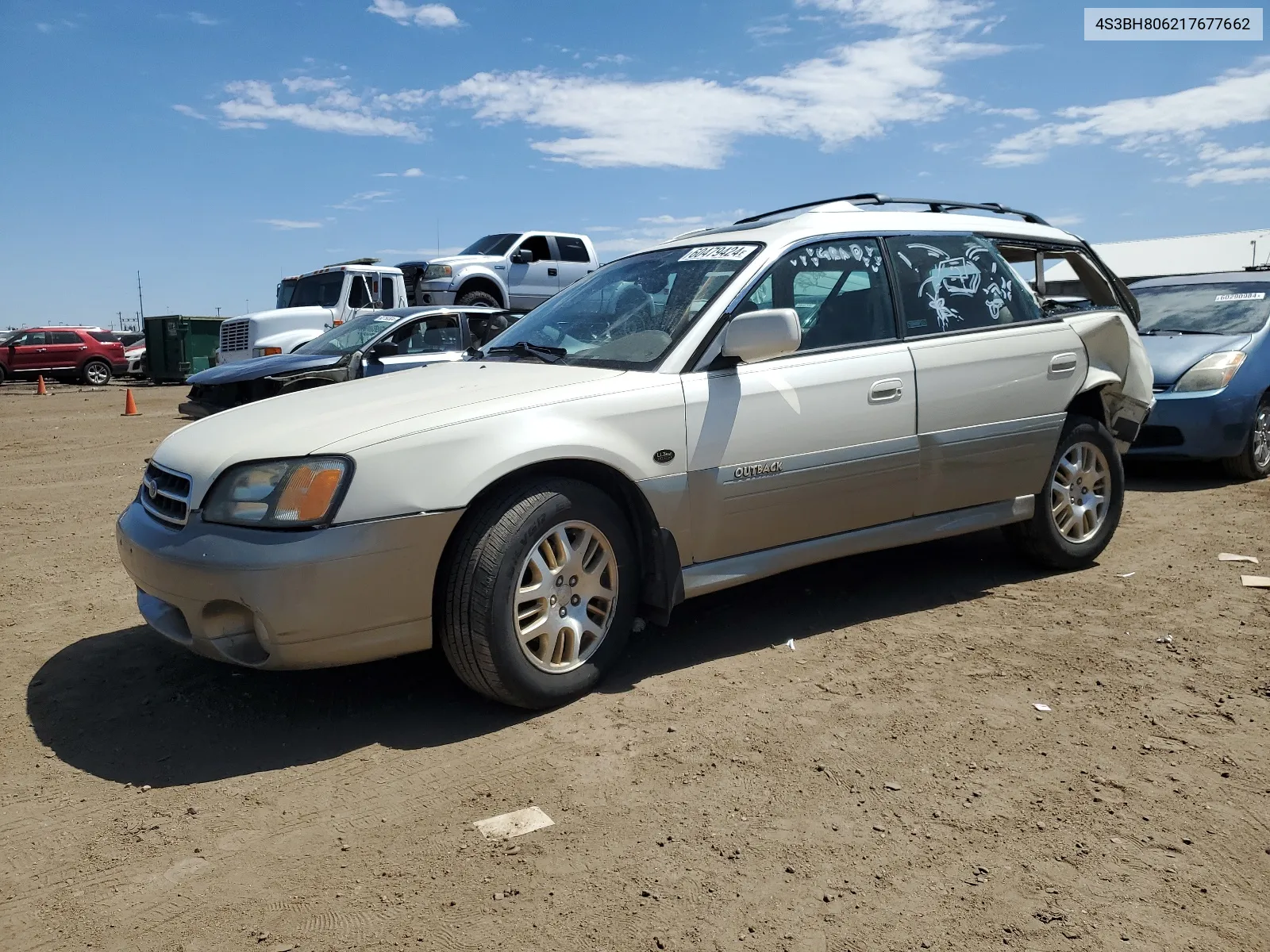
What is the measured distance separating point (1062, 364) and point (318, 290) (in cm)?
1547

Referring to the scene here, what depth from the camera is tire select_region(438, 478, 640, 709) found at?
336 cm

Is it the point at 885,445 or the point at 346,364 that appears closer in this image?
the point at 885,445

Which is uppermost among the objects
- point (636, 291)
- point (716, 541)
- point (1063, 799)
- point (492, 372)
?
point (636, 291)

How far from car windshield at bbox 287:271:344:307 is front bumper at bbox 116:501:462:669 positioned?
15.1 m

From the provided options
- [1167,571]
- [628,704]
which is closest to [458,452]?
[628,704]

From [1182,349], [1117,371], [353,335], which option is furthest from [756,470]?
[353,335]

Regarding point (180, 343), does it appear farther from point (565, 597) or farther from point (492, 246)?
point (565, 597)

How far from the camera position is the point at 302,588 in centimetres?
315

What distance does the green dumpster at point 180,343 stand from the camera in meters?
27.7

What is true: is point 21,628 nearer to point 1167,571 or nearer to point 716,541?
point 716,541

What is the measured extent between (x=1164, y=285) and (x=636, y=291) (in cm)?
701

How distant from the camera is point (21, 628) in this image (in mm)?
4652

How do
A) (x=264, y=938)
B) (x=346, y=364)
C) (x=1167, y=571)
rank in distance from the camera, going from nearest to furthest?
(x=264, y=938)
(x=1167, y=571)
(x=346, y=364)

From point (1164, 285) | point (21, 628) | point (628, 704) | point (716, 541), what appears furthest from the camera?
point (1164, 285)
